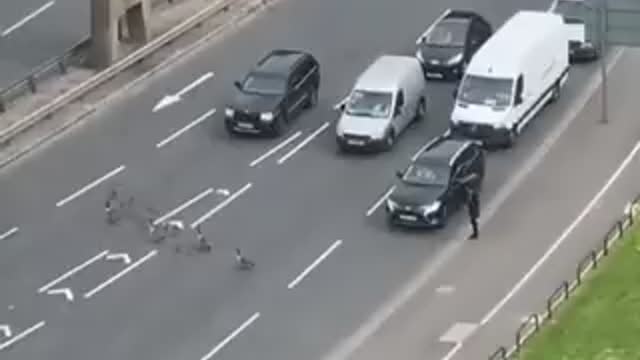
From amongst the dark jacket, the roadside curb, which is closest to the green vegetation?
the dark jacket

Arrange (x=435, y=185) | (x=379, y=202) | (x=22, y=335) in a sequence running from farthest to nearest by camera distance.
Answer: (x=379, y=202) < (x=435, y=185) < (x=22, y=335)

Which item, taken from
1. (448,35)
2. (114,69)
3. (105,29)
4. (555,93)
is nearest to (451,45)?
(448,35)

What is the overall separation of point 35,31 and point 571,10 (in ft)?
54.7

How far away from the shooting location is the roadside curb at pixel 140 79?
204 feet

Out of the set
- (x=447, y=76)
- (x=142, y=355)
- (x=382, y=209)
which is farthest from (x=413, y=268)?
(x=447, y=76)

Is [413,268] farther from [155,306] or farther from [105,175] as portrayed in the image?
Answer: [105,175]

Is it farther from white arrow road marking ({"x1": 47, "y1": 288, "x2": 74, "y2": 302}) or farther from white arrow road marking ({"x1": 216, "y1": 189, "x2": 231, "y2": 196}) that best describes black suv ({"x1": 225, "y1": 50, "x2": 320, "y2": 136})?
white arrow road marking ({"x1": 47, "y1": 288, "x2": 74, "y2": 302})

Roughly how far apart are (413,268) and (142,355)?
7.42 metres

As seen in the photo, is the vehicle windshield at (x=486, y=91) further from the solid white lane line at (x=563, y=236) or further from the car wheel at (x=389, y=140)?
the solid white lane line at (x=563, y=236)

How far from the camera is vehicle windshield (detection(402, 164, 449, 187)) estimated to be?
55.9 m

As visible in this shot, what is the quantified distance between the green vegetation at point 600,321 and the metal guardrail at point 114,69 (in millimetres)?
18256

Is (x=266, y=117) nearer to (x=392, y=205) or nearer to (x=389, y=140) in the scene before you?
(x=389, y=140)

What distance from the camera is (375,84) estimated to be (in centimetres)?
6050

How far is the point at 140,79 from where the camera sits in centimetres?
6625
